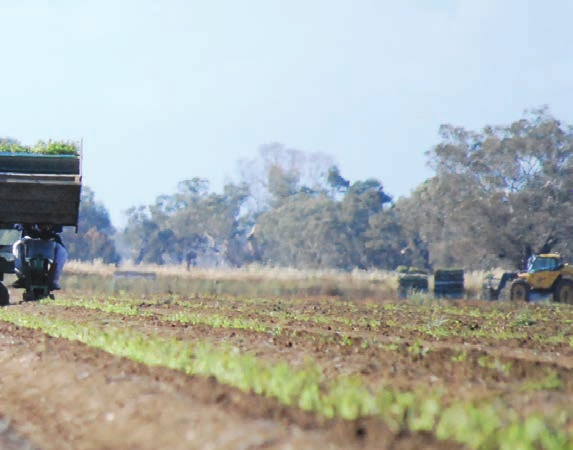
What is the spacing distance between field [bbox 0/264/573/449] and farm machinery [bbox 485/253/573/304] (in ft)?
74.6

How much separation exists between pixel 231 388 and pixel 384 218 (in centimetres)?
7817

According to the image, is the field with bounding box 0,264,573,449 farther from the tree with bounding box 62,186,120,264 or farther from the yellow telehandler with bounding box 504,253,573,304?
the tree with bounding box 62,186,120,264

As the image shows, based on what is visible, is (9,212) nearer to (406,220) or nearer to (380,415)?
(380,415)

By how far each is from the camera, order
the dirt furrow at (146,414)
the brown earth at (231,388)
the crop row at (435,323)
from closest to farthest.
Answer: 1. the dirt furrow at (146,414)
2. the brown earth at (231,388)
3. the crop row at (435,323)

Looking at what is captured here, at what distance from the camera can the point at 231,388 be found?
32.1 ft

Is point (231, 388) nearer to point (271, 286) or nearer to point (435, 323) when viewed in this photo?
point (435, 323)

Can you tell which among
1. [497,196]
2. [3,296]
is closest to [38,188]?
[3,296]

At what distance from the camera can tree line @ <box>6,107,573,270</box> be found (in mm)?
68188

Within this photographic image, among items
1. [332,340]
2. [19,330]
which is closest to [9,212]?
[19,330]

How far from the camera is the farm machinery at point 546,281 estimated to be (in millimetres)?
43125

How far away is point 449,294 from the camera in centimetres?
4650

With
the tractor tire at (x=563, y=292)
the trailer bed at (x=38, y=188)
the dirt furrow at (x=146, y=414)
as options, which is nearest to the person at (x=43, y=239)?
the trailer bed at (x=38, y=188)

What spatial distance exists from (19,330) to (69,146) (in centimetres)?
654

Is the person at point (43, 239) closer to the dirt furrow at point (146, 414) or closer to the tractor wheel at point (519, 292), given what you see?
the dirt furrow at point (146, 414)
